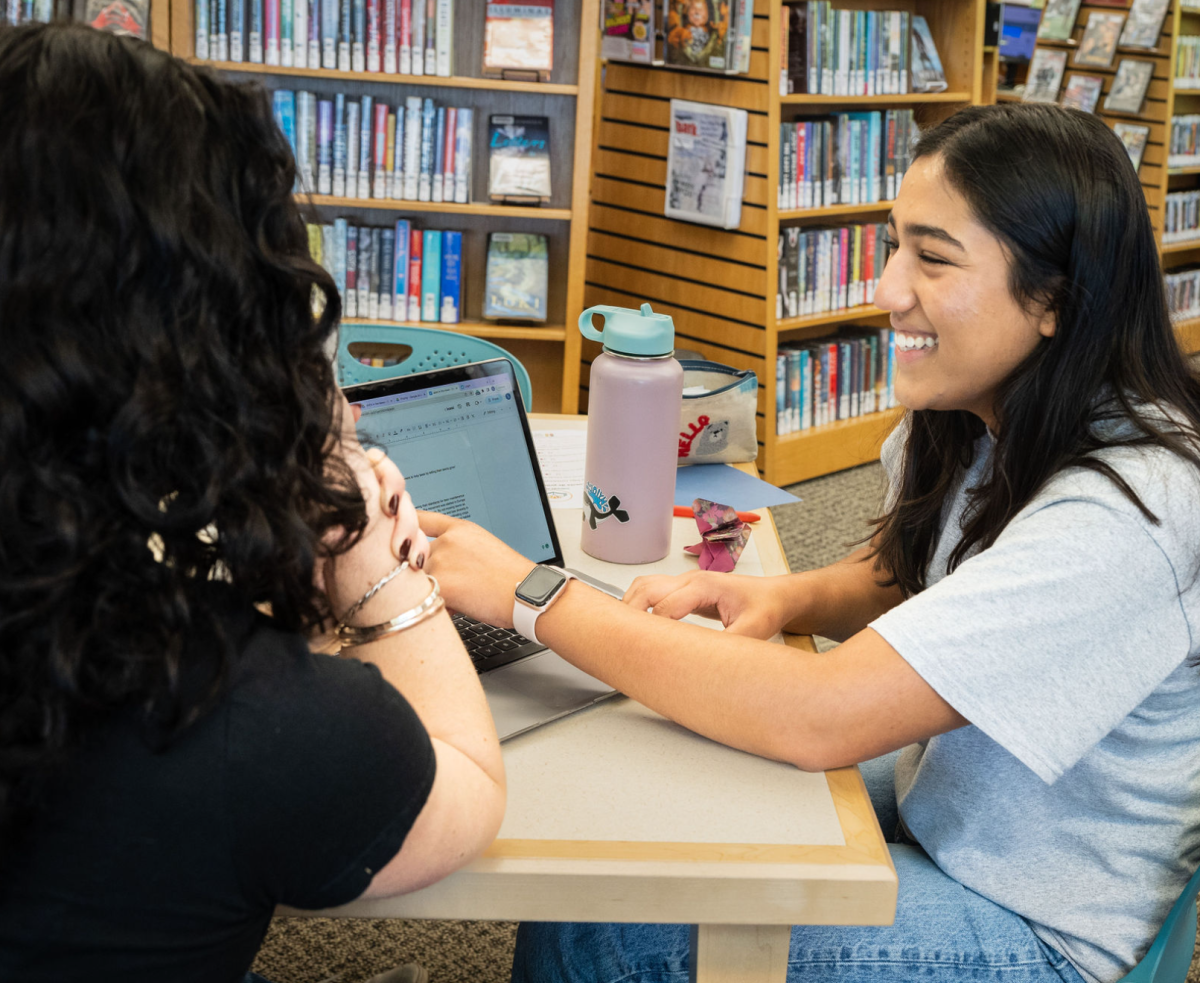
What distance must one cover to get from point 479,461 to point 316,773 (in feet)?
2.20

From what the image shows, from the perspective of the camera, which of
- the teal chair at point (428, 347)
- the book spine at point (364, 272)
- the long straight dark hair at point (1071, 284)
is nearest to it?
the long straight dark hair at point (1071, 284)

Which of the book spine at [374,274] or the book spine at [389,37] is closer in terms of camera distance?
the book spine at [389,37]

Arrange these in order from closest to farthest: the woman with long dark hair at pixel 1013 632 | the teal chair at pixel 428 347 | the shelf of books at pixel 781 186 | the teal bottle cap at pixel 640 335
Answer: the woman with long dark hair at pixel 1013 632 < the teal bottle cap at pixel 640 335 < the teal chair at pixel 428 347 < the shelf of books at pixel 781 186

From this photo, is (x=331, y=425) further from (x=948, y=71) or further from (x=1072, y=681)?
(x=948, y=71)

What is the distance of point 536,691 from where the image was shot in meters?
1.07

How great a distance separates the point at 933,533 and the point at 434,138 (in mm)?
2374

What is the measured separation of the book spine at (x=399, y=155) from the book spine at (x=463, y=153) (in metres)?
0.15

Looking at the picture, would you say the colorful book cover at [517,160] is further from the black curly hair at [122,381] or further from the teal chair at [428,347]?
the black curly hair at [122,381]

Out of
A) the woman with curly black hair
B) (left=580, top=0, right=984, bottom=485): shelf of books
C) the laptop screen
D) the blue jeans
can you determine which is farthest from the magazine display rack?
the woman with curly black hair

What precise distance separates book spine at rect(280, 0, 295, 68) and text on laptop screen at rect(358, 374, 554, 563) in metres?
2.21

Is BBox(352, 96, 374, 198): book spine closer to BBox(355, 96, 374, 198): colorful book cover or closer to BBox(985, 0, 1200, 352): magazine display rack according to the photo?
BBox(355, 96, 374, 198): colorful book cover

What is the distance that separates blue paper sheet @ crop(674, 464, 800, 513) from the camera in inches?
63.3

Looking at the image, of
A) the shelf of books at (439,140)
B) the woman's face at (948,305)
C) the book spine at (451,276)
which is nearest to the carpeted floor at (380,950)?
the woman's face at (948,305)

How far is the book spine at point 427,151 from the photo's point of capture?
3.21 meters
